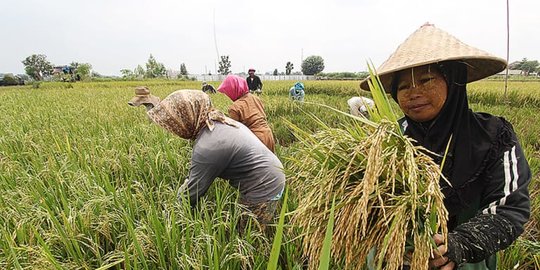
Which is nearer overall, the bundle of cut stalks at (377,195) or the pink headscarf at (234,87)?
the bundle of cut stalks at (377,195)

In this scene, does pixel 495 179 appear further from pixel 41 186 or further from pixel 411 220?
pixel 41 186

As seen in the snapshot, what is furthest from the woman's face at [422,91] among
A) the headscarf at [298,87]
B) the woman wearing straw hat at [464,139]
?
the headscarf at [298,87]

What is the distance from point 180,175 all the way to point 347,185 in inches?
72.0

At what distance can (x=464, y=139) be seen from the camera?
97cm

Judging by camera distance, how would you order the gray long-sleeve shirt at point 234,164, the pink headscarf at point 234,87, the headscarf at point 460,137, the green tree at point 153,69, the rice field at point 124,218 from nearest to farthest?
1. the headscarf at point 460,137
2. the rice field at point 124,218
3. the gray long-sleeve shirt at point 234,164
4. the pink headscarf at point 234,87
5. the green tree at point 153,69

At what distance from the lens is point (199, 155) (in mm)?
1770

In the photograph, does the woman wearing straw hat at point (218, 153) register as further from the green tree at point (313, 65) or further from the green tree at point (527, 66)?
the green tree at point (313, 65)

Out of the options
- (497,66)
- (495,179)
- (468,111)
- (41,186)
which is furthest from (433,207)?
(41,186)

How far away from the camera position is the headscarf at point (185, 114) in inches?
73.3

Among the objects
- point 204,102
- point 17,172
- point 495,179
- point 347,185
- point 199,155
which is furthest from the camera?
point 17,172

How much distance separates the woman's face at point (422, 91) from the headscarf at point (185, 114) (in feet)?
3.91

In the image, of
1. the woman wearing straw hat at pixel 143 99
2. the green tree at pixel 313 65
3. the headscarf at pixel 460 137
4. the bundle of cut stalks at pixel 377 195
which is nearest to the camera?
the bundle of cut stalks at pixel 377 195

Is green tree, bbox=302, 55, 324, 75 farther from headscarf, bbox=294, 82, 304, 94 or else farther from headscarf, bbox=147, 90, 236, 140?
headscarf, bbox=147, 90, 236, 140

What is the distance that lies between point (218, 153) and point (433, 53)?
127 cm
